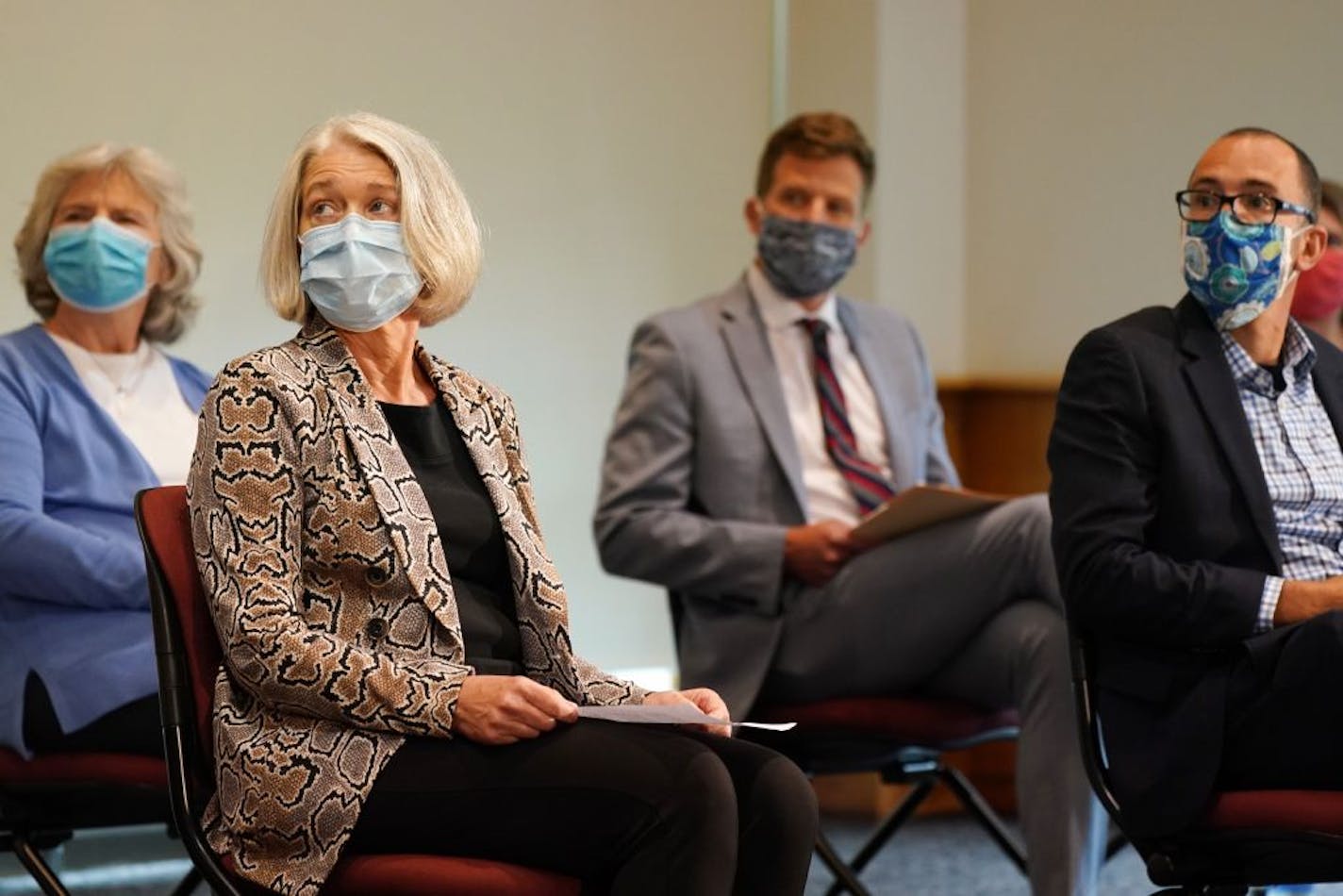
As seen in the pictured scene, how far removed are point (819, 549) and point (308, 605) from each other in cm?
142

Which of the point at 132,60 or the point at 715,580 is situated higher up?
the point at 132,60

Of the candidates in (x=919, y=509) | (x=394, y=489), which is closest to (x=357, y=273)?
(x=394, y=489)

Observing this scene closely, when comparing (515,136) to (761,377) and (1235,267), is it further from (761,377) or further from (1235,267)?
(1235,267)

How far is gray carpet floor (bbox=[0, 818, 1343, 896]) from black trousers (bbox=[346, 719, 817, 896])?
1981mm

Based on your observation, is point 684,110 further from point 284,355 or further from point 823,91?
point 284,355

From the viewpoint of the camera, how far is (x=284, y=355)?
2.43m

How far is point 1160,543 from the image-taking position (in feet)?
9.37

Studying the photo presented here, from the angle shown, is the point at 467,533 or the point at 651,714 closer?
the point at 651,714

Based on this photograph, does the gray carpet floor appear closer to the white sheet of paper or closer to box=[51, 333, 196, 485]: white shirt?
box=[51, 333, 196, 485]: white shirt

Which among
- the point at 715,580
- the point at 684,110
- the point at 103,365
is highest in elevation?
the point at 684,110

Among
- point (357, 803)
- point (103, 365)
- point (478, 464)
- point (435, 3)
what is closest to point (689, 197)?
point (435, 3)

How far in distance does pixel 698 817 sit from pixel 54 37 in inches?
113

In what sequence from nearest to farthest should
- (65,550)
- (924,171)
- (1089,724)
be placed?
(1089,724)
(65,550)
(924,171)

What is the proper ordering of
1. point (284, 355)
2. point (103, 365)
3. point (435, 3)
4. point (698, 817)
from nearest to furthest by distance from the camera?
1. point (698, 817)
2. point (284, 355)
3. point (103, 365)
4. point (435, 3)
